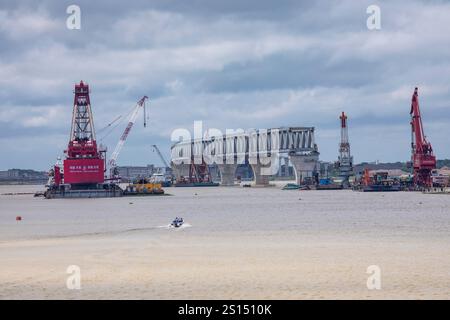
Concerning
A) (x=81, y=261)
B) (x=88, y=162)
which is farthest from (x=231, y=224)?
(x=88, y=162)

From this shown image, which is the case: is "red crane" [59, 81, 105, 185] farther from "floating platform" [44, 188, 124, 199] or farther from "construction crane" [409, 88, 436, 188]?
"construction crane" [409, 88, 436, 188]

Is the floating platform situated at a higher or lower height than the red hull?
lower

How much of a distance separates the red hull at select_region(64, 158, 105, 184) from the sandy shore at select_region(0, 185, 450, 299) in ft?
330

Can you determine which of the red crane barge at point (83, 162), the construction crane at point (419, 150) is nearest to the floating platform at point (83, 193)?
the red crane barge at point (83, 162)

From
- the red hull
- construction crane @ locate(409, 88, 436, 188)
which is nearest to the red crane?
the red hull

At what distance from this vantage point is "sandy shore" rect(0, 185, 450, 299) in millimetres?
31594

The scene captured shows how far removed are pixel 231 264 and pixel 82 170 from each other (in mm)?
127362

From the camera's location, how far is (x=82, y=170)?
164 m

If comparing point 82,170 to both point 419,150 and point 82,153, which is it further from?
point 419,150

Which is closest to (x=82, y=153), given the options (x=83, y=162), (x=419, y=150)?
(x=83, y=162)

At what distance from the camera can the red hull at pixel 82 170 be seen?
164 m
